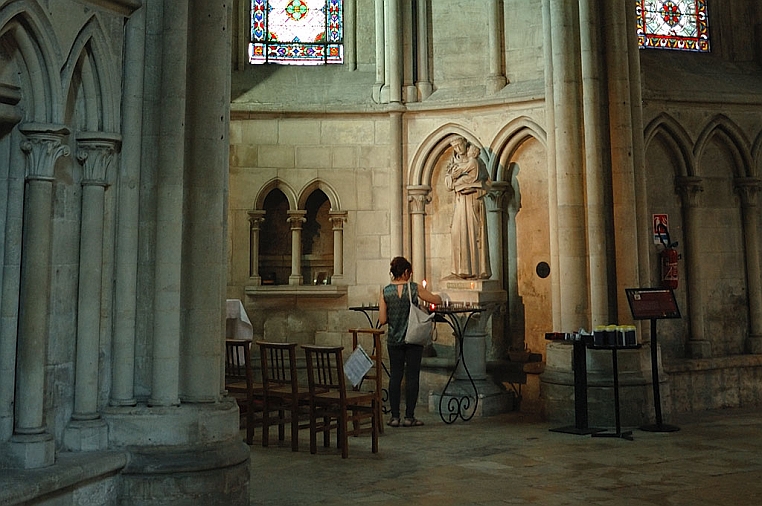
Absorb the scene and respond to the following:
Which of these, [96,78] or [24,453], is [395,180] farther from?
[24,453]

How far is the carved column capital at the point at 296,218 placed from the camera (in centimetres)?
989

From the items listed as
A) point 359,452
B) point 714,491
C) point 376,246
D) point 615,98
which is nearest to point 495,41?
point 615,98

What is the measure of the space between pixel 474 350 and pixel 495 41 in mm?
3879

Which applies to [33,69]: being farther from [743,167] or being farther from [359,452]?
[743,167]

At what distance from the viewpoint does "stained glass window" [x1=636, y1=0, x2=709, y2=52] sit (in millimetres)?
10047

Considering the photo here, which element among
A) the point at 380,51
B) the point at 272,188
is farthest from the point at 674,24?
the point at 272,188

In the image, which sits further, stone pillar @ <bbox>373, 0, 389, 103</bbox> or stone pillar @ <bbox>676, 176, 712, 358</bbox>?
stone pillar @ <bbox>373, 0, 389, 103</bbox>

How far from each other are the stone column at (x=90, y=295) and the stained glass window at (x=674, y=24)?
7.76 m

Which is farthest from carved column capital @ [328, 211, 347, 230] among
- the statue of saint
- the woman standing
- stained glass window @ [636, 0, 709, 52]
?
stained glass window @ [636, 0, 709, 52]

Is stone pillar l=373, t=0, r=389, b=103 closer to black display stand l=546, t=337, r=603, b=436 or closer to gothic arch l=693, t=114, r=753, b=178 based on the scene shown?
gothic arch l=693, t=114, r=753, b=178

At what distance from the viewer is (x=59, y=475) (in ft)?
12.6

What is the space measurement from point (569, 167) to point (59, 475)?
5.76 metres

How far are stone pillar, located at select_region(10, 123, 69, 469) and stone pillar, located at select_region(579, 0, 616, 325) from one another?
5318mm

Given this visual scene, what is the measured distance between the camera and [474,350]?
8.37m
